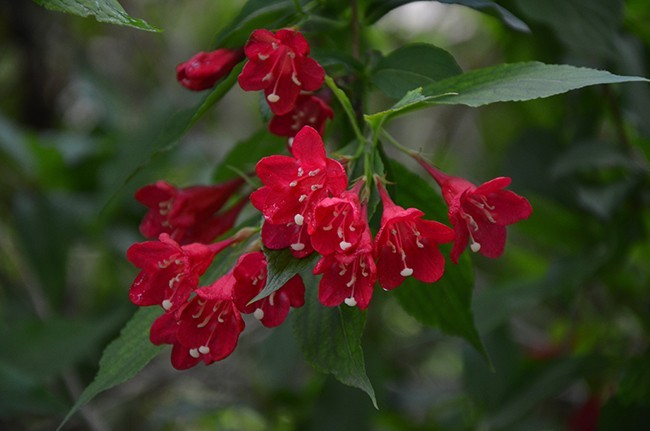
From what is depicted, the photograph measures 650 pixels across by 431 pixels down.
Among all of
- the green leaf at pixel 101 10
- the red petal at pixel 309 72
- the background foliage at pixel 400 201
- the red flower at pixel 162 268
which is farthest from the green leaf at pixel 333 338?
the green leaf at pixel 101 10

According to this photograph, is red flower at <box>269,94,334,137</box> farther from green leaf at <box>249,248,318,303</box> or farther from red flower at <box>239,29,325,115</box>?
green leaf at <box>249,248,318,303</box>

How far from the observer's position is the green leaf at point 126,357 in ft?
2.55

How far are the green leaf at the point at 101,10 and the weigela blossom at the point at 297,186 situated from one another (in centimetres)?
18

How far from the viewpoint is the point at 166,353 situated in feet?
7.84

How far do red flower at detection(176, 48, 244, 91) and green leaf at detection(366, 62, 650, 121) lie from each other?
0.25m

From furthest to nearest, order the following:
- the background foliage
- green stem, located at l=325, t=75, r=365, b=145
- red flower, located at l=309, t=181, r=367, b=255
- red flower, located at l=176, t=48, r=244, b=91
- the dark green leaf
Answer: the dark green leaf
the background foliage
red flower, located at l=176, t=48, r=244, b=91
green stem, located at l=325, t=75, r=365, b=145
red flower, located at l=309, t=181, r=367, b=255

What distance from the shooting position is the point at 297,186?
0.75m

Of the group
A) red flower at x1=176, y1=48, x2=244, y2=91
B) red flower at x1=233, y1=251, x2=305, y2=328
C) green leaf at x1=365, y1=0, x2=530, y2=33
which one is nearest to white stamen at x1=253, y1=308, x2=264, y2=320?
red flower at x1=233, y1=251, x2=305, y2=328

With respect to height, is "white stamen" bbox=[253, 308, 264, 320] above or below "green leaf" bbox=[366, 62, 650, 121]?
below

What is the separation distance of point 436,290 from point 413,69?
285 mm

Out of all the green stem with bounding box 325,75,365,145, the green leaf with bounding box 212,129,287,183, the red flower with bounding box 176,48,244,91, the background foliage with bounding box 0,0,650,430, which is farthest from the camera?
the background foliage with bounding box 0,0,650,430

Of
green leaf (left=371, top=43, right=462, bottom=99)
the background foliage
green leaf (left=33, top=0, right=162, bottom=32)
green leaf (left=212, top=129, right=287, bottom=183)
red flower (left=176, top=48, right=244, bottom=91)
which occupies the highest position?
green leaf (left=33, top=0, right=162, bottom=32)

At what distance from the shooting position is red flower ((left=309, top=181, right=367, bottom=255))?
687 millimetres

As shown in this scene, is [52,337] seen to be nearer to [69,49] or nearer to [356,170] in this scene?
[356,170]
